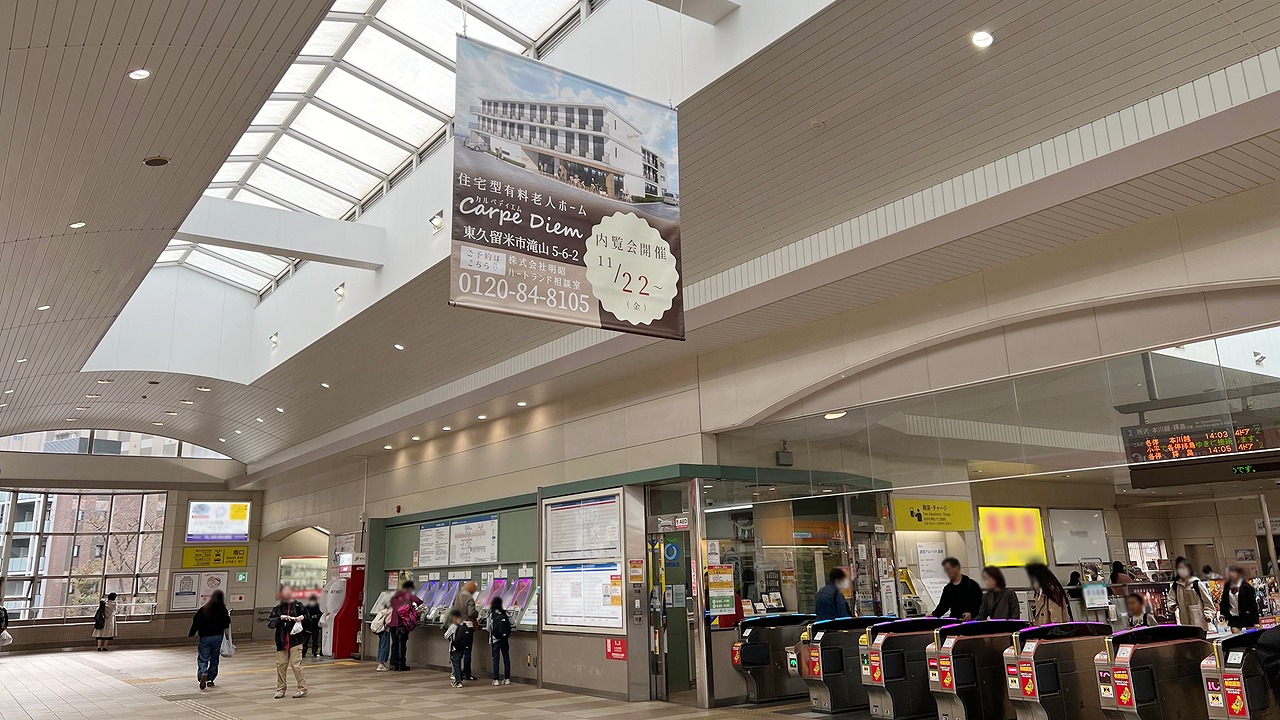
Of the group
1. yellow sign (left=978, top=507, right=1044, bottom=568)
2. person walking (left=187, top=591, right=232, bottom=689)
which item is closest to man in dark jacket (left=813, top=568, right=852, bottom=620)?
yellow sign (left=978, top=507, right=1044, bottom=568)

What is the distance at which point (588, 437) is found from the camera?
12.8 m

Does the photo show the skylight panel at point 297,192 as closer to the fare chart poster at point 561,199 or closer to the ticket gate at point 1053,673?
the fare chart poster at point 561,199

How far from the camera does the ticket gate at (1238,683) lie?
5781 mm

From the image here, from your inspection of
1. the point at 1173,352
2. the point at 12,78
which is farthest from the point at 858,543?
the point at 12,78

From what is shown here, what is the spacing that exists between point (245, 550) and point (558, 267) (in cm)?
2499

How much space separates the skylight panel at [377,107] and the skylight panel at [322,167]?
1.17 m

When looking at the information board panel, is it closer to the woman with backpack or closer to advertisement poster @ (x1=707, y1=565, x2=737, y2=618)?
the woman with backpack

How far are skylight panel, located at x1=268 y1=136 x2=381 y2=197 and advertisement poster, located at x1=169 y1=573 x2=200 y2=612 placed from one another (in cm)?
1803

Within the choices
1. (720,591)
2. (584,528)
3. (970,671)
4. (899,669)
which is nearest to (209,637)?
(584,528)

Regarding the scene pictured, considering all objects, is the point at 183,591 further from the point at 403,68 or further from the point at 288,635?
the point at 403,68

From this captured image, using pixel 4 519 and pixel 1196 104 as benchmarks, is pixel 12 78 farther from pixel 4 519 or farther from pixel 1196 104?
pixel 4 519

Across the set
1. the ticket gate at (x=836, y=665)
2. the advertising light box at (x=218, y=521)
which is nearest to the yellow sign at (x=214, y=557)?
the advertising light box at (x=218, y=521)

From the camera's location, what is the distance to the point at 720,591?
10.0 m

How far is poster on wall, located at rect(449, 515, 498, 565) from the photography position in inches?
544
